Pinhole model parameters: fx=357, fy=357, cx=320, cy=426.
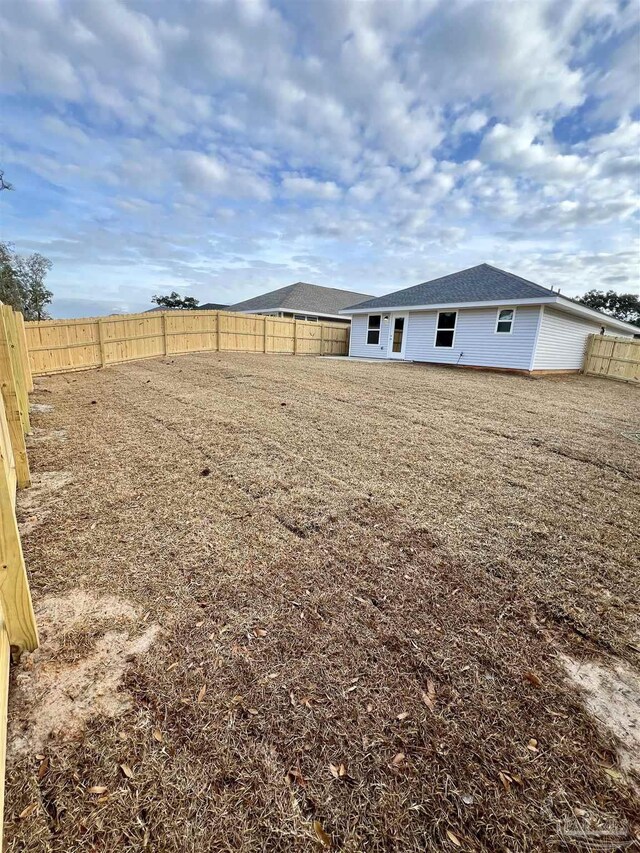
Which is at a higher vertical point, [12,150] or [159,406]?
[12,150]

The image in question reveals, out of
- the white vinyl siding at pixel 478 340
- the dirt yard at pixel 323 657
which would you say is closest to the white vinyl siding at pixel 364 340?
the white vinyl siding at pixel 478 340

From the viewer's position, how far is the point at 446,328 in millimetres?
14742

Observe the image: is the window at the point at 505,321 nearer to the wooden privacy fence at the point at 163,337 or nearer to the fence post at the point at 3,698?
the wooden privacy fence at the point at 163,337

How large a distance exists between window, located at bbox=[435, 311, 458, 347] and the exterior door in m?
1.60

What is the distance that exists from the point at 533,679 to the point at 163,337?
13603 millimetres

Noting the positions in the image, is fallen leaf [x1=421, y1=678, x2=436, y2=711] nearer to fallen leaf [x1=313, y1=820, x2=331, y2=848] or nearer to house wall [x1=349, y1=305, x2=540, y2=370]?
fallen leaf [x1=313, y1=820, x2=331, y2=848]

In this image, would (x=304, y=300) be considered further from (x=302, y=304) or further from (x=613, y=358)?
(x=613, y=358)

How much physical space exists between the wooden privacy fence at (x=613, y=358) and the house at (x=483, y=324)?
1.43 ft

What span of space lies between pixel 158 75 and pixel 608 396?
14.2 m

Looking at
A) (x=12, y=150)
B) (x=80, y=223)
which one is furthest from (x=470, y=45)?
(x=80, y=223)

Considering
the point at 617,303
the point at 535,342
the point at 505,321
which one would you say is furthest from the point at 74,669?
the point at 617,303

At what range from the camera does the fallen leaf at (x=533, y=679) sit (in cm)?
157

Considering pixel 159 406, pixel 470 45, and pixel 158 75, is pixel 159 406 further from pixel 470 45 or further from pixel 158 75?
pixel 470 45

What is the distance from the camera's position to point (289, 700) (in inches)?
57.4
